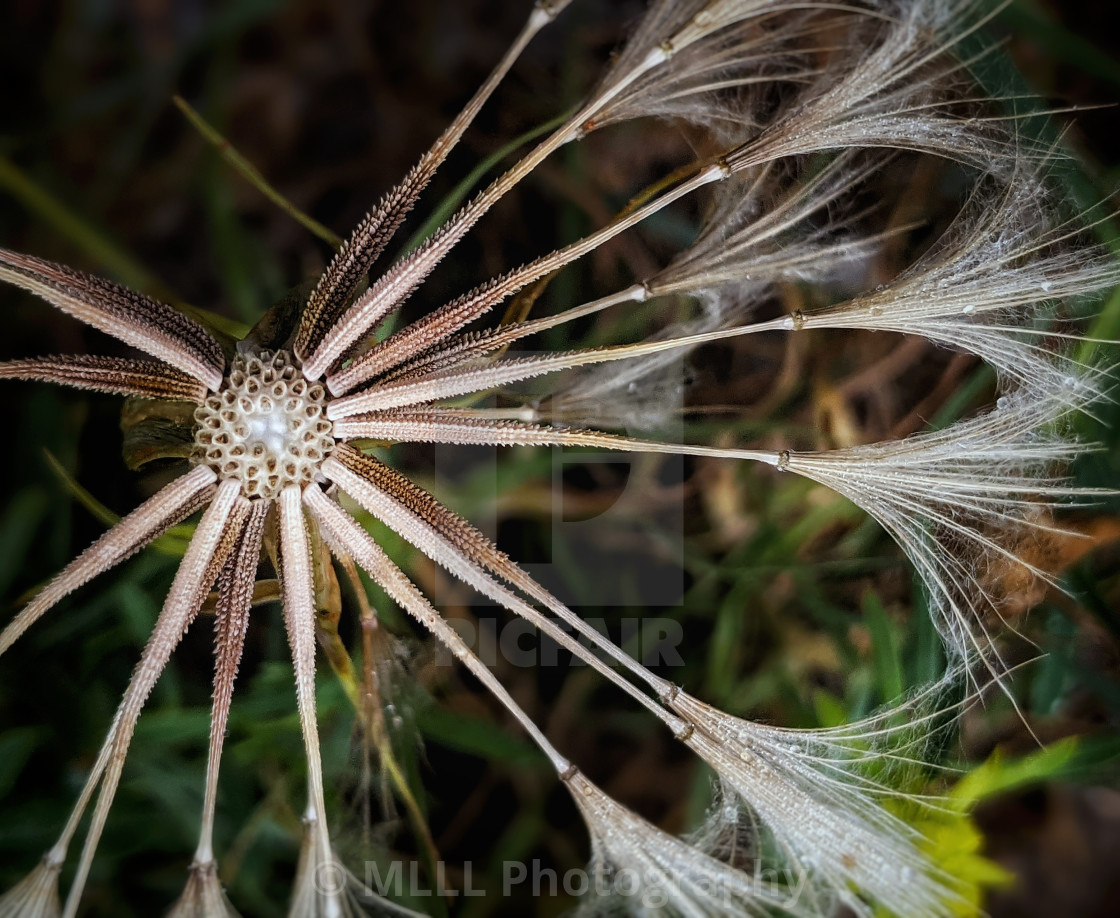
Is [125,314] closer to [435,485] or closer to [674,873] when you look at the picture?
[435,485]

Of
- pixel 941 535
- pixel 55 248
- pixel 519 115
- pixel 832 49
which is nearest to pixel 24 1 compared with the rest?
pixel 55 248

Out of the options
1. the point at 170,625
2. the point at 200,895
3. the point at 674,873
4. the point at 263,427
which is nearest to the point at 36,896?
the point at 200,895

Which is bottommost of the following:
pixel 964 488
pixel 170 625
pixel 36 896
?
pixel 36 896

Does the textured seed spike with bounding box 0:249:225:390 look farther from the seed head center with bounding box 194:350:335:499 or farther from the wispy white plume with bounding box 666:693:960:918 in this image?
the wispy white plume with bounding box 666:693:960:918

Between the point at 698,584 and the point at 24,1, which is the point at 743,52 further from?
the point at 24,1

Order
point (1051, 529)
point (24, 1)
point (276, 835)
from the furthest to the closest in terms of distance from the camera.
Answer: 1. point (24, 1)
2. point (276, 835)
3. point (1051, 529)

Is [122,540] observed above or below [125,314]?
below
